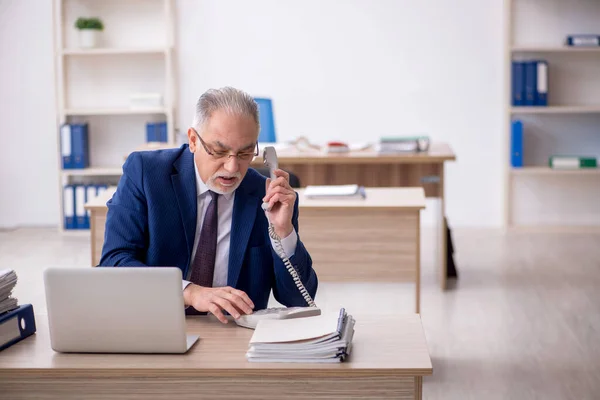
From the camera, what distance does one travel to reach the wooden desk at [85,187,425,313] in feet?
13.8

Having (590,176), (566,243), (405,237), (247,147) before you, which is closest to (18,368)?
(247,147)

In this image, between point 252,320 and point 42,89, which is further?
point 42,89

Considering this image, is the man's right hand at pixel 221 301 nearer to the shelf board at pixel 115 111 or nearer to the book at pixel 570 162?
the shelf board at pixel 115 111

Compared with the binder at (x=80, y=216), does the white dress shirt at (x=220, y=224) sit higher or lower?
higher

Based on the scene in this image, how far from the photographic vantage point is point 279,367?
1945 millimetres

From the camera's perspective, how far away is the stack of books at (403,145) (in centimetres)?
542

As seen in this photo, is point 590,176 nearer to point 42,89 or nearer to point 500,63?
point 500,63

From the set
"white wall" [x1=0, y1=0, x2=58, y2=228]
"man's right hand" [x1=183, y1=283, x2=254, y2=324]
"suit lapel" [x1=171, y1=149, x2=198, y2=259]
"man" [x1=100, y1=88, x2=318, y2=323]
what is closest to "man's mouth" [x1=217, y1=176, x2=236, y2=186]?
"man" [x1=100, y1=88, x2=318, y2=323]

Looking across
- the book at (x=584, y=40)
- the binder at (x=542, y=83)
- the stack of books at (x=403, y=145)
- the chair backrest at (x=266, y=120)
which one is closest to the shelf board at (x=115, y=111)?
the chair backrest at (x=266, y=120)

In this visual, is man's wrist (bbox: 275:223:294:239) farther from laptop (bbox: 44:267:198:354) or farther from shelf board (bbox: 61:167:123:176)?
shelf board (bbox: 61:167:123:176)

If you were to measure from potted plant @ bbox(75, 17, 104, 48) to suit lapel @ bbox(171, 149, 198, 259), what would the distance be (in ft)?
15.1

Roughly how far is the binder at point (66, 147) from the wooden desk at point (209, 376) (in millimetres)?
5015

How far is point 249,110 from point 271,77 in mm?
4666

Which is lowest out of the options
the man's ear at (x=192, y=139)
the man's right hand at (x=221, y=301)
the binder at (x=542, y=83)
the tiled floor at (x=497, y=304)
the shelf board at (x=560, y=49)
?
the tiled floor at (x=497, y=304)
